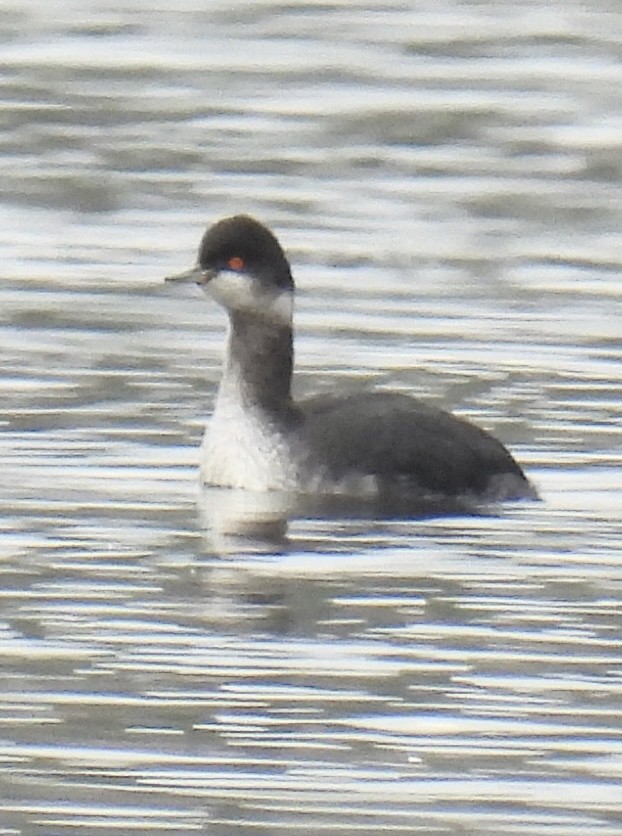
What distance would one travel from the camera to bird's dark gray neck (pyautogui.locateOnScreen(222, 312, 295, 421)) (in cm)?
1748

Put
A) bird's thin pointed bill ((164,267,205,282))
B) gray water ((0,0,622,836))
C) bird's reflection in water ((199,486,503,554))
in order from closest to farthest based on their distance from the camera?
gray water ((0,0,622,836)), bird's reflection in water ((199,486,503,554)), bird's thin pointed bill ((164,267,205,282))

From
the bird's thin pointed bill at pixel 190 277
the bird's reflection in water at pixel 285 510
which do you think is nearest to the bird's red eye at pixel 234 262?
the bird's thin pointed bill at pixel 190 277

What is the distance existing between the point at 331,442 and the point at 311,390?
2234 mm

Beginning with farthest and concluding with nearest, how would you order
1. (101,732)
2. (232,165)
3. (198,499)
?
1. (232,165)
2. (198,499)
3. (101,732)

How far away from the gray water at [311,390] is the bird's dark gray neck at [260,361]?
1.55ft

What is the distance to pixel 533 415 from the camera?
18250mm

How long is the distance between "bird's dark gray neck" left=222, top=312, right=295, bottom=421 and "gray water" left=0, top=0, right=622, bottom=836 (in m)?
0.47

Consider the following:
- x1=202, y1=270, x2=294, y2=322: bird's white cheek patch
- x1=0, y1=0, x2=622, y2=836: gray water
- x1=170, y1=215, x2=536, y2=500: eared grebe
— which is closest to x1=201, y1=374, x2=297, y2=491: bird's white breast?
x1=170, y1=215, x2=536, y2=500: eared grebe

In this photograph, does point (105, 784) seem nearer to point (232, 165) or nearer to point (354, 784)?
point (354, 784)

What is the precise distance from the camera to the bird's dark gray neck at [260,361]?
1748 cm

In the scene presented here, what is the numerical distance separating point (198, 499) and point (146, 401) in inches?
76.1

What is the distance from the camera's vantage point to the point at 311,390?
19.2 m

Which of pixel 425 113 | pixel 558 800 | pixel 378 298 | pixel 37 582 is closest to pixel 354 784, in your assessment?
pixel 558 800

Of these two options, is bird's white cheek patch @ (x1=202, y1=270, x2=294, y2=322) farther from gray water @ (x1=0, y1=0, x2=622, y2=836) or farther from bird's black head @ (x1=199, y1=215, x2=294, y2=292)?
gray water @ (x1=0, y1=0, x2=622, y2=836)
